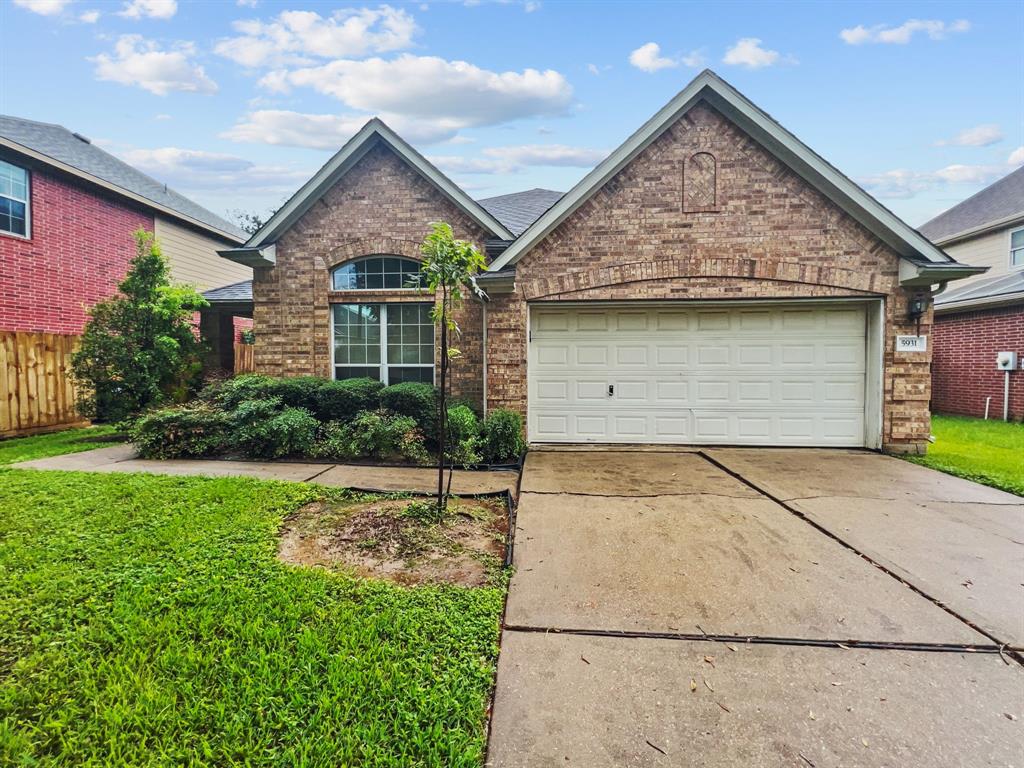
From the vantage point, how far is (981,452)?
834cm

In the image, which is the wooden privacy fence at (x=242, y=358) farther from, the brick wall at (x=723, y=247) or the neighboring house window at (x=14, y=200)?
the brick wall at (x=723, y=247)

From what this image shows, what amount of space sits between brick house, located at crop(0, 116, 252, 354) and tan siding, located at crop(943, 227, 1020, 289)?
962 inches

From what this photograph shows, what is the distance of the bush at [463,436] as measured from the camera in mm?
7309

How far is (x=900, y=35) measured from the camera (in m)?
9.57

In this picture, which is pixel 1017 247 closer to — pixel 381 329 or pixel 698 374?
pixel 698 374

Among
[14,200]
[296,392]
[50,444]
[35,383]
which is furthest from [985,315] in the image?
[14,200]

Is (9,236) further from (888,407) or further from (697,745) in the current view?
(888,407)

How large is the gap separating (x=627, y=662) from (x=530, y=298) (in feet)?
21.2

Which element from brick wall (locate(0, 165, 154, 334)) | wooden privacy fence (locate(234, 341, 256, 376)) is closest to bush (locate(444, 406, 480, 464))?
wooden privacy fence (locate(234, 341, 256, 376))

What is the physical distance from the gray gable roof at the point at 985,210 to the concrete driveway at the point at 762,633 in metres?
16.6

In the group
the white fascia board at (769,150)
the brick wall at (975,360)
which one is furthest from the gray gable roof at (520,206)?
the brick wall at (975,360)

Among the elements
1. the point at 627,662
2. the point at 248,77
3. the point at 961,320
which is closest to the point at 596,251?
the point at 627,662

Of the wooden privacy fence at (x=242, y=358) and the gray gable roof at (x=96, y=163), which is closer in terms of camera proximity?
the gray gable roof at (x=96, y=163)

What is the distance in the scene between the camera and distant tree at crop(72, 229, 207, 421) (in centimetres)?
897
